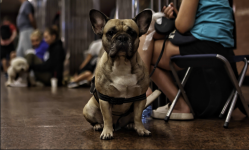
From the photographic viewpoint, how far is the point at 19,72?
18.4 feet

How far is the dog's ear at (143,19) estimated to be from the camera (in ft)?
4.93

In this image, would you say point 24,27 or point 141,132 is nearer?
point 141,132

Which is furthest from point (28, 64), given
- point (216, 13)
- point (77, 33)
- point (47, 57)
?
point (216, 13)

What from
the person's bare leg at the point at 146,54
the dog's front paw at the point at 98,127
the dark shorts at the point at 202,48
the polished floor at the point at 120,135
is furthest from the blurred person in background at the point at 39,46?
the dog's front paw at the point at 98,127

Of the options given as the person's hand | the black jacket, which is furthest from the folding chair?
the black jacket

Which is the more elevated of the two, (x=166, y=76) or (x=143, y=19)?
(x=143, y=19)

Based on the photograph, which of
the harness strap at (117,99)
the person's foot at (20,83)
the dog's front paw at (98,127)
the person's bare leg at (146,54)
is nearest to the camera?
the harness strap at (117,99)

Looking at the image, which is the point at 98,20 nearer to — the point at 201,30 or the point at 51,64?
the point at 201,30

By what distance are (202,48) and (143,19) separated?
70 cm

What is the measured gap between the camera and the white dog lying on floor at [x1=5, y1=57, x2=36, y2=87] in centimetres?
550

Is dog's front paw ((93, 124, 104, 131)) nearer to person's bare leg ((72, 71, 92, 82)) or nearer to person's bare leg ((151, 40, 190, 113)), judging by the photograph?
person's bare leg ((151, 40, 190, 113))

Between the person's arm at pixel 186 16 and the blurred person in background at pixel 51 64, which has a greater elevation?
the person's arm at pixel 186 16

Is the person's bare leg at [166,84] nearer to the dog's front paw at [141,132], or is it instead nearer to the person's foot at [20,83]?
the dog's front paw at [141,132]

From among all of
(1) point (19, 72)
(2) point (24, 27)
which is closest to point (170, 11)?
(1) point (19, 72)
